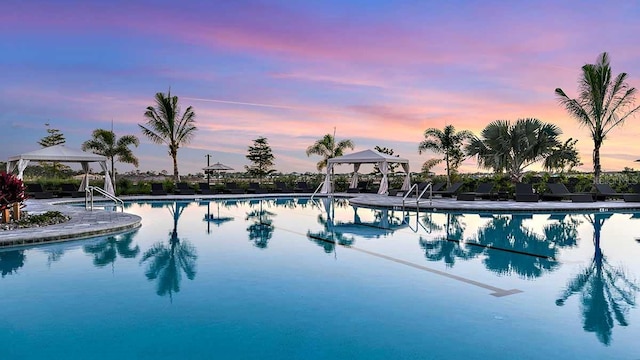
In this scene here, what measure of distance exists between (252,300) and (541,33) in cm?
1573

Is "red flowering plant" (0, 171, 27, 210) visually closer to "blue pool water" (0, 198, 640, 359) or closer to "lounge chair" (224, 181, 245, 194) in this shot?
"blue pool water" (0, 198, 640, 359)

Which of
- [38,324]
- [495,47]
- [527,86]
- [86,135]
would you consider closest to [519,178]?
[527,86]

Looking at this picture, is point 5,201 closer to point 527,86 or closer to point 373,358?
point 373,358

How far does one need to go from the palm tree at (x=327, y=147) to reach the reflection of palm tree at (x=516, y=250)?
20168 mm

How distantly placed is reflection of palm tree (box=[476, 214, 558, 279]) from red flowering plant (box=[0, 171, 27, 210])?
10.2 m

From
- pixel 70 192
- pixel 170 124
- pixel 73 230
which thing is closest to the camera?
pixel 73 230

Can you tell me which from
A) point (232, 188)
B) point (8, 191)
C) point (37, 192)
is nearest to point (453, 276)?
point (8, 191)

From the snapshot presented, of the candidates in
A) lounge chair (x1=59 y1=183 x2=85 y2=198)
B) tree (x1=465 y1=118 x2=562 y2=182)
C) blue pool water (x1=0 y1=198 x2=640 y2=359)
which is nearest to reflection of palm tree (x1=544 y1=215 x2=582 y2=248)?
blue pool water (x1=0 y1=198 x2=640 y2=359)

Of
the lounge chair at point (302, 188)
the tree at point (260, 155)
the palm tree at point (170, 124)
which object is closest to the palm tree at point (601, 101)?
the lounge chair at point (302, 188)

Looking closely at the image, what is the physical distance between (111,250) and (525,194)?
15.7m

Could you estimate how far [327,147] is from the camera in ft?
103

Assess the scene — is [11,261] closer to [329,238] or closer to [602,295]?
[329,238]

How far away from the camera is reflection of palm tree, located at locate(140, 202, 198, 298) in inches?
222

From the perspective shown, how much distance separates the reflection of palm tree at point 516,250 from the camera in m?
6.54
